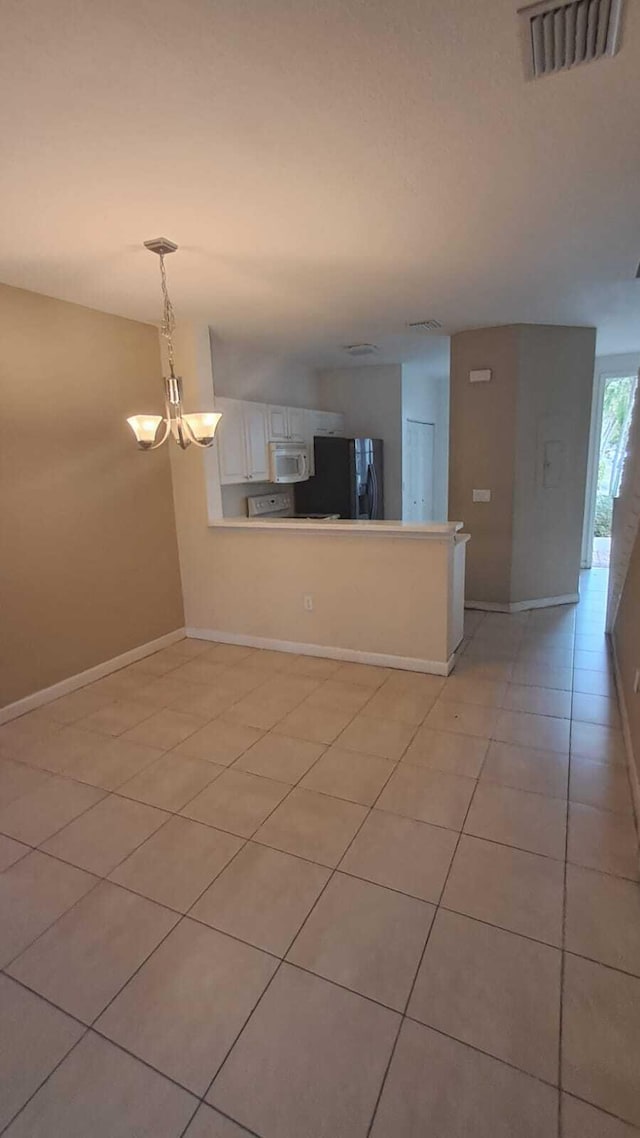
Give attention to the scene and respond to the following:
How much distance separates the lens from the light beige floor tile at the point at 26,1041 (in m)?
1.31

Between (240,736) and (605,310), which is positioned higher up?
(605,310)

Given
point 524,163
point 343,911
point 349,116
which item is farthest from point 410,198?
point 343,911

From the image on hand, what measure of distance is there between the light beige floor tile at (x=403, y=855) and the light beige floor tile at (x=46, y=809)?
124cm

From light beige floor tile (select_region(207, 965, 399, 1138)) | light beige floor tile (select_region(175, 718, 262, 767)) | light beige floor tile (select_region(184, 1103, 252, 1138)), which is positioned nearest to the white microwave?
light beige floor tile (select_region(175, 718, 262, 767))

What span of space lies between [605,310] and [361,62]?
3.42m

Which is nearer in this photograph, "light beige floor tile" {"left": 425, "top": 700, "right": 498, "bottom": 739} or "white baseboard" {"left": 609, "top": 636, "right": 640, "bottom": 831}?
"white baseboard" {"left": 609, "top": 636, "right": 640, "bottom": 831}

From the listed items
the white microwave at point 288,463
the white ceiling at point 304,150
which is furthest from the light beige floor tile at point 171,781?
the white microwave at point 288,463

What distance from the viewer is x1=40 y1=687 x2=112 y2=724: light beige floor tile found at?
126 inches

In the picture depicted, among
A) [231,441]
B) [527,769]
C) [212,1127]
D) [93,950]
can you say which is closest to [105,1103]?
[212,1127]

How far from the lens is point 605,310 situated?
13.3 ft

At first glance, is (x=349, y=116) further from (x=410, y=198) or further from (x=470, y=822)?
(x=470, y=822)

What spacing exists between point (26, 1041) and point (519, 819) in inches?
70.8

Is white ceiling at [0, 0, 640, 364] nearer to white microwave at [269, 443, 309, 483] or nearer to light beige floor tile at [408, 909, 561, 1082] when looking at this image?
white microwave at [269, 443, 309, 483]

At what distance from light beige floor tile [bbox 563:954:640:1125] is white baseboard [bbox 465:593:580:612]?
354 cm
